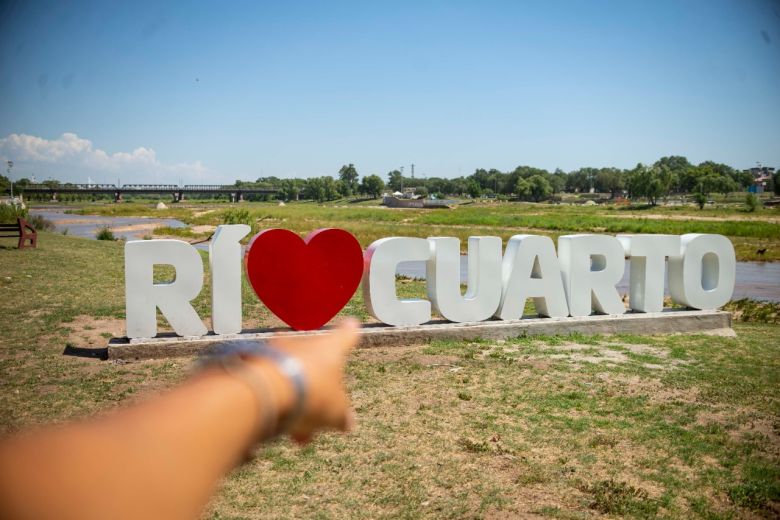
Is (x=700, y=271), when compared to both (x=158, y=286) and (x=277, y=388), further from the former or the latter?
(x=277, y=388)

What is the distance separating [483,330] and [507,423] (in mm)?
5216

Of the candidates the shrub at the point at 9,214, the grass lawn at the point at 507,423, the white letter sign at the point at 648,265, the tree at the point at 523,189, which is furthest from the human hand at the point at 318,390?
the tree at the point at 523,189

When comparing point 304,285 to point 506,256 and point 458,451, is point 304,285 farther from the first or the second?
point 458,451

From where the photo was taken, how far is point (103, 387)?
9547mm

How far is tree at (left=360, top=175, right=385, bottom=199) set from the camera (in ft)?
573

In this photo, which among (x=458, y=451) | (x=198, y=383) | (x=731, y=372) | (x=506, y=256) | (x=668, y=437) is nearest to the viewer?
(x=198, y=383)

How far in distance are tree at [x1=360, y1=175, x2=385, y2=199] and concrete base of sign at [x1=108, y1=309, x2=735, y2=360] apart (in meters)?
162

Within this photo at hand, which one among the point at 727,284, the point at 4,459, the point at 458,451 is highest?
the point at 4,459

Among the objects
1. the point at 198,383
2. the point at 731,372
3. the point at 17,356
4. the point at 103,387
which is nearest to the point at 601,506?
the point at 198,383

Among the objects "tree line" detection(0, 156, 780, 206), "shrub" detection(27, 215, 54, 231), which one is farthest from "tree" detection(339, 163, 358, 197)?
"shrub" detection(27, 215, 54, 231)

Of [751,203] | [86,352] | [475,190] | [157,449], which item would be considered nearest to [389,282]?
[86,352]

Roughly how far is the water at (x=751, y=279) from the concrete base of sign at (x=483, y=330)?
26.8 ft

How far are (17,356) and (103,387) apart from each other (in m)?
2.86

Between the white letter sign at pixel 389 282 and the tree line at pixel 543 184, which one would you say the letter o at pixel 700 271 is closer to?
the white letter sign at pixel 389 282
